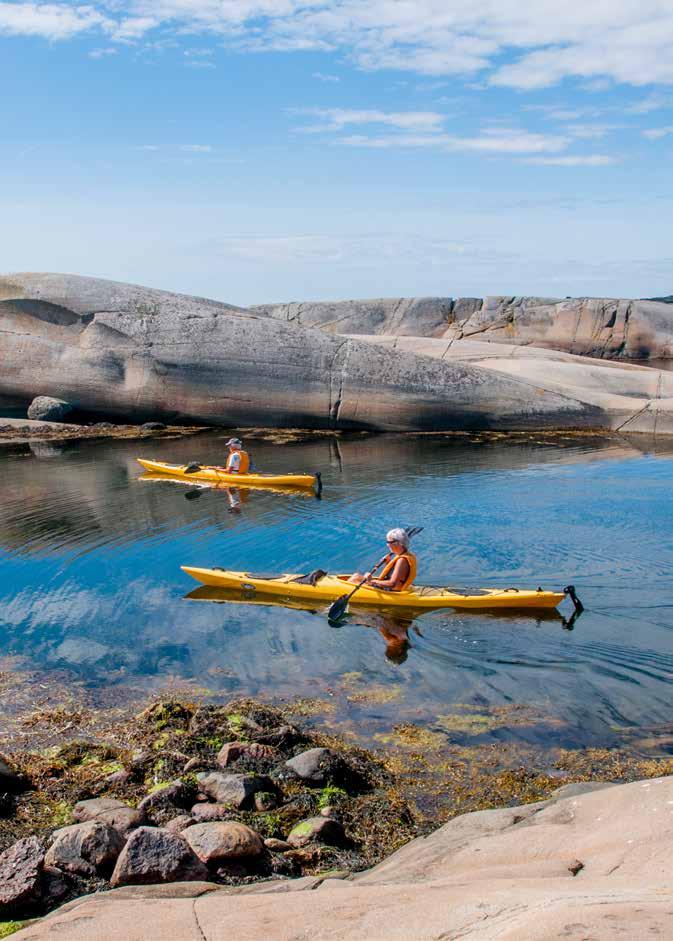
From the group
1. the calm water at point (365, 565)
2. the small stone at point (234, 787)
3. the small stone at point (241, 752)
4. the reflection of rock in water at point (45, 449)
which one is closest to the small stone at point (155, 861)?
the small stone at point (234, 787)

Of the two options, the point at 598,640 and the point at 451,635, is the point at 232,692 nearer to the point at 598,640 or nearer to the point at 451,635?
the point at 451,635

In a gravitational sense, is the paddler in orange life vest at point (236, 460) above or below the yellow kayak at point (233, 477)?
above

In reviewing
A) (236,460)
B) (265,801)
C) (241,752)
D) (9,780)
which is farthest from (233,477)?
(265,801)

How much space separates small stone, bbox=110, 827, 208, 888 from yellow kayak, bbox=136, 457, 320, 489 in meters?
13.1

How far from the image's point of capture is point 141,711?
29.0 feet

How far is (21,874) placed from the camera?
17.4ft

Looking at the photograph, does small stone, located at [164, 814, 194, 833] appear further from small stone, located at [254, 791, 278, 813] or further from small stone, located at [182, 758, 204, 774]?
small stone, located at [182, 758, 204, 774]

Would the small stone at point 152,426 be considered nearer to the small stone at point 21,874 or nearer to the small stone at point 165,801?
the small stone at point 165,801

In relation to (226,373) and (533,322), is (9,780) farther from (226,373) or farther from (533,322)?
(533,322)

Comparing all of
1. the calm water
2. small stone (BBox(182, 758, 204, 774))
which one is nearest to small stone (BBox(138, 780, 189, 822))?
small stone (BBox(182, 758, 204, 774))

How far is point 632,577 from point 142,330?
19.2m

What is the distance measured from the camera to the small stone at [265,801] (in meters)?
6.65

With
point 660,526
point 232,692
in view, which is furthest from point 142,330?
point 232,692

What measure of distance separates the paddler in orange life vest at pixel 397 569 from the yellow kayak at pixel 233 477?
6.52 m
